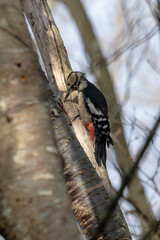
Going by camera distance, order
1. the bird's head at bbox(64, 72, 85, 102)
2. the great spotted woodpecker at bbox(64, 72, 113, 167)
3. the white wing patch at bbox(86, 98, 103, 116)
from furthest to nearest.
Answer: the white wing patch at bbox(86, 98, 103, 116) → the great spotted woodpecker at bbox(64, 72, 113, 167) → the bird's head at bbox(64, 72, 85, 102)

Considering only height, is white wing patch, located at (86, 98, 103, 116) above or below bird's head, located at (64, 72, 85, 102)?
below

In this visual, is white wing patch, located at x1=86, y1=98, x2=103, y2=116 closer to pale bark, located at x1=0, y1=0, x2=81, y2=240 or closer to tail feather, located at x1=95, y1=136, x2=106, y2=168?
tail feather, located at x1=95, y1=136, x2=106, y2=168

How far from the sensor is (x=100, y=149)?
19.2 feet

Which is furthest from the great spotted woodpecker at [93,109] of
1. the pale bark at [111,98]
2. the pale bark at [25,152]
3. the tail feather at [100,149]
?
the pale bark at [25,152]

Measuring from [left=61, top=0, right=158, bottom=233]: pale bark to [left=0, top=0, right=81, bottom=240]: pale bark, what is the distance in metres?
2.53

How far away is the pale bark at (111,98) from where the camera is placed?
4.92 metres

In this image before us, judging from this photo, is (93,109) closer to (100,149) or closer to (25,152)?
(100,149)

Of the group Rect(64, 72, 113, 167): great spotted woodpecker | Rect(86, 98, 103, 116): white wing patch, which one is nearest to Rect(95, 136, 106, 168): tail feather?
Rect(64, 72, 113, 167): great spotted woodpecker

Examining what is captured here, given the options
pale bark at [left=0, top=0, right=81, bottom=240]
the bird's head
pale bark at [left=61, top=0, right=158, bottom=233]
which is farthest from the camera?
the bird's head

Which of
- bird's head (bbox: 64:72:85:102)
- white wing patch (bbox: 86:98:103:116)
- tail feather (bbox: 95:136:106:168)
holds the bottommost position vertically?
tail feather (bbox: 95:136:106:168)

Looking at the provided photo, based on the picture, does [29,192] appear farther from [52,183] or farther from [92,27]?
[92,27]

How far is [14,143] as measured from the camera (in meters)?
1.84

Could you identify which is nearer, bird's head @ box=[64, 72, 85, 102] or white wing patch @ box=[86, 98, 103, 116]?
bird's head @ box=[64, 72, 85, 102]

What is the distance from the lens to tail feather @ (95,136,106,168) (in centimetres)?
528
